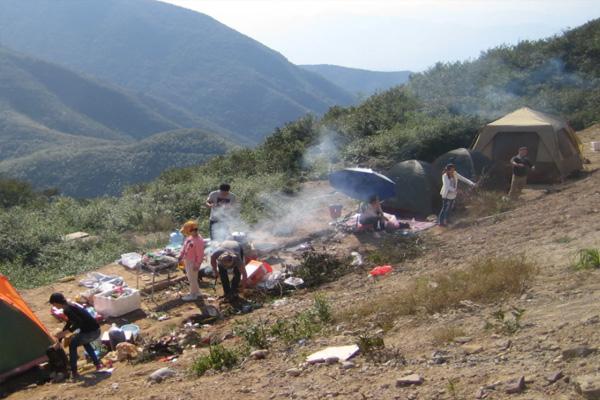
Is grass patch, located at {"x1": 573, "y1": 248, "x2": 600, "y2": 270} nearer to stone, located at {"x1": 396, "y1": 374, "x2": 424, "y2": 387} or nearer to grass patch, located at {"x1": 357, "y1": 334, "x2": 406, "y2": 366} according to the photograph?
grass patch, located at {"x1": 357, "y1": 334, "x2": 406, "y2": 366}

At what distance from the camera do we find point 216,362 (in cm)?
590

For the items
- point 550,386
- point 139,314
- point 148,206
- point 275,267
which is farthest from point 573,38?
point 550,386

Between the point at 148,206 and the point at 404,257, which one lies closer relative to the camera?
the point at 404,257

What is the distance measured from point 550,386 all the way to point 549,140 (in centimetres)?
1119

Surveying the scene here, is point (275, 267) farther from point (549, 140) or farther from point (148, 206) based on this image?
point (549, 140)

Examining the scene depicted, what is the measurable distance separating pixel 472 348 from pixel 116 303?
5101mm

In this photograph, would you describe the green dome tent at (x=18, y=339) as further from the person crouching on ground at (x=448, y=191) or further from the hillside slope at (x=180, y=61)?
the hillside slope at (x=180, y=61)

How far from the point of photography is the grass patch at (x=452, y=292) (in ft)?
20.9

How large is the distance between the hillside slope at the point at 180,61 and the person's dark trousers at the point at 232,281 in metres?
134

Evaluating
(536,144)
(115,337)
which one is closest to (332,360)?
(115,337)

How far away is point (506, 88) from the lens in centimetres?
2522

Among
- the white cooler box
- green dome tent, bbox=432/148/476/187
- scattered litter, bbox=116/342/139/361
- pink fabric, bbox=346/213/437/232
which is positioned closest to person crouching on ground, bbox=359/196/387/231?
pink fabric, bbox=346/213/437/232

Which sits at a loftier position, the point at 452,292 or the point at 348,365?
the point at 452,292

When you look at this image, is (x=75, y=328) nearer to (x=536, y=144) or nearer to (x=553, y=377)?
(x=553, y=377)
